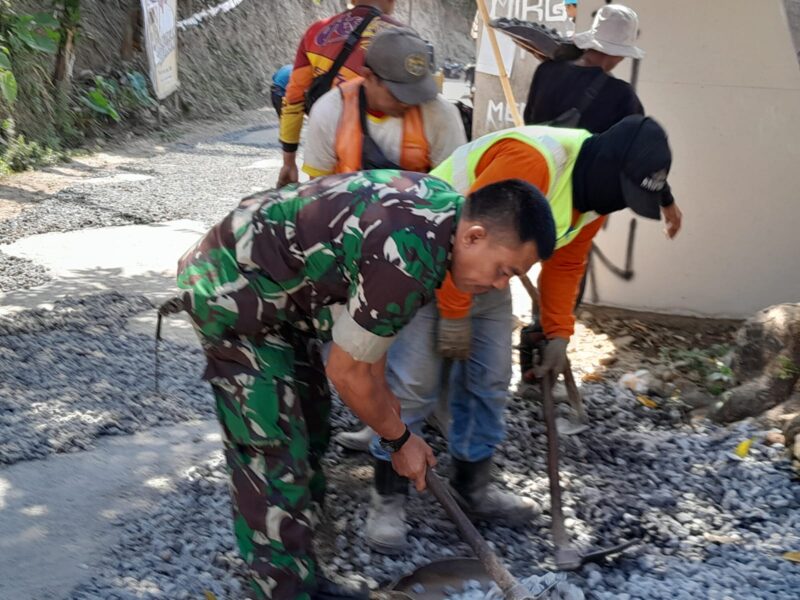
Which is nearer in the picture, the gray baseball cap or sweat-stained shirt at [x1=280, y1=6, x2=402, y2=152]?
the gray baseball cap

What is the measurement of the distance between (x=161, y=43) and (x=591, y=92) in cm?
1086

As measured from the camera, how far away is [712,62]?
5.67 metres

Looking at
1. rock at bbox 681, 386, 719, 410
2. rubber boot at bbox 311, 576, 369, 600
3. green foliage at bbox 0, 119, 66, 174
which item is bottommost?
rock at bbox 681, 386, 719, 410

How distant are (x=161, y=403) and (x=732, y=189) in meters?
3.61

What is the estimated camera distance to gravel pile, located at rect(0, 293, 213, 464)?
4.16m

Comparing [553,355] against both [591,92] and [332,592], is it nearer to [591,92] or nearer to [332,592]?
[332,592]

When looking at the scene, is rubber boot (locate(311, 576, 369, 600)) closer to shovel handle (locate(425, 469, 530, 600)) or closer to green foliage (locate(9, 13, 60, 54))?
shovel handle (locate(425, 469, 530, 600))

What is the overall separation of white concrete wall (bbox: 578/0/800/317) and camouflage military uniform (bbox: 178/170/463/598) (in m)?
3.59

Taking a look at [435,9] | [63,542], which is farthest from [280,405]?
[435,9]

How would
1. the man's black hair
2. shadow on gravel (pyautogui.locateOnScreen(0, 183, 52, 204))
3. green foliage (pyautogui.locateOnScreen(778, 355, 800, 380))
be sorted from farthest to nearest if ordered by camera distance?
1. shadow on gravel (pyautogui.locateOnScreen(0, 183, 52, 204))
2. green foliage (pyautogui.locateOnScreen(778, 355, 800, 380))
3. the man's black hair

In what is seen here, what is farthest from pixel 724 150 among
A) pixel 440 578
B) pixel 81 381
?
pixel 81 381

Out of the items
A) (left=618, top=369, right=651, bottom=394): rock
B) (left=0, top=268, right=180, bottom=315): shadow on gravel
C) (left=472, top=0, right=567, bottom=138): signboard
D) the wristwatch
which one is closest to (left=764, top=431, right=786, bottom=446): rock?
(left=618, top=369, right=651, bottom=394): rock

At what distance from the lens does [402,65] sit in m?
3.58

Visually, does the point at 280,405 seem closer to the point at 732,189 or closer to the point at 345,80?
the point at 345,80
